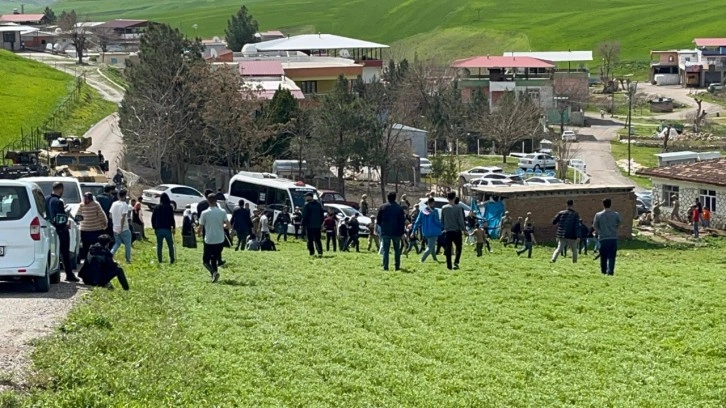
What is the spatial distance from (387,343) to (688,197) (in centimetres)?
3460

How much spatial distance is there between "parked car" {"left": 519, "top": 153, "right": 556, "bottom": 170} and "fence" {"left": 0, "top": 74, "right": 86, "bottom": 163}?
26952 millimetres

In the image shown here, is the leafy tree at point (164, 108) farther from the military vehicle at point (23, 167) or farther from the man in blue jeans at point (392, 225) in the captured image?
the man in blue jeans at point (392, 225)

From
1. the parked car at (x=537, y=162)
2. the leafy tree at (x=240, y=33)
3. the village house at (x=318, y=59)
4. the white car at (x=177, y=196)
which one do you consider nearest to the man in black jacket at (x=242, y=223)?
the white car at (x=177, y=196)

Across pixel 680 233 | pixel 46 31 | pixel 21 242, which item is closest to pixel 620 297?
pixel 21 242

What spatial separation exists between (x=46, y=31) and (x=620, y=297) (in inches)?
5185

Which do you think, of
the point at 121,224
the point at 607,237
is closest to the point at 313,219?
the point at 121,224

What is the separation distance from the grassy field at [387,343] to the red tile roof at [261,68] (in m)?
58.7

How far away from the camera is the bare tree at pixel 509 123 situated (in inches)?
3036

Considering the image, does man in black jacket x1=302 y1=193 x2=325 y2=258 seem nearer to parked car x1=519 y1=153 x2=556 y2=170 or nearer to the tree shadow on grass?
the tree shadow on grass

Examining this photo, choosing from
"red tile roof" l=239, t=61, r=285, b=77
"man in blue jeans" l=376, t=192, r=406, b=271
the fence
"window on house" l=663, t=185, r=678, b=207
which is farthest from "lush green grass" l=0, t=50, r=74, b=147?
"man in blue jeans" l=376, t=192, r=406, b=271

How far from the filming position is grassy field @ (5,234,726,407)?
38.9 feet

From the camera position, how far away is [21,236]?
16969 mm

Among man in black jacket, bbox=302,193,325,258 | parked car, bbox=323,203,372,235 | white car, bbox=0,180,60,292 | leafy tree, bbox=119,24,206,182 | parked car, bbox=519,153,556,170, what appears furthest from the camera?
parked car, bbox=519,153,556,170

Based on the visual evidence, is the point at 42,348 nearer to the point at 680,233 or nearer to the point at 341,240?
the point at 341,240
